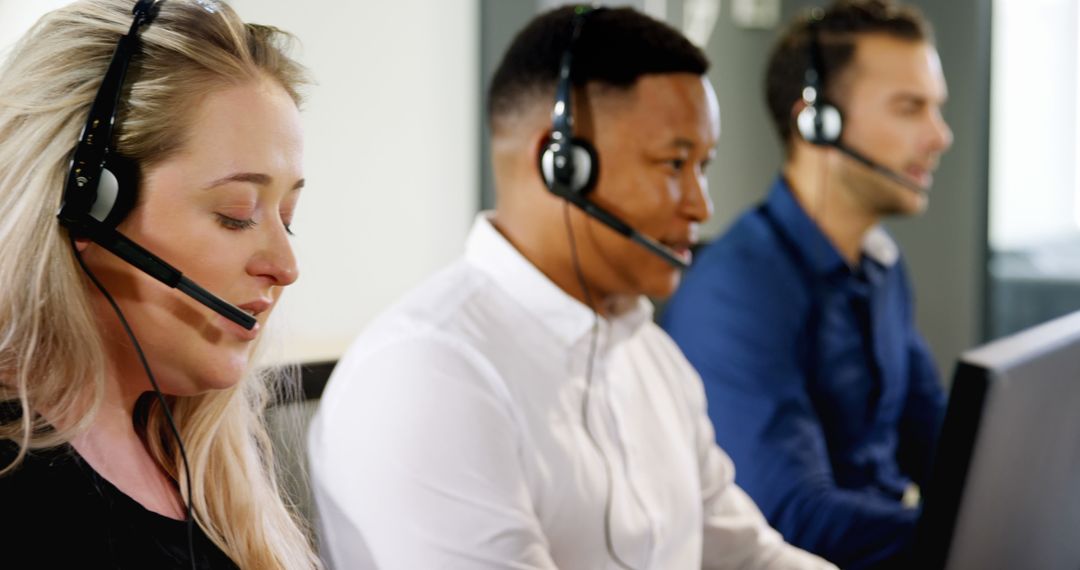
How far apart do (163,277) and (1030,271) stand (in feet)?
9.81

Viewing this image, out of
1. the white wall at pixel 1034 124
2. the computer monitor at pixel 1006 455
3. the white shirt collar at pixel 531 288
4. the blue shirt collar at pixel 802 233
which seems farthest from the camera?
the white wall at pixel 1034 124

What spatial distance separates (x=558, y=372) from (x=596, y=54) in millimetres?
398

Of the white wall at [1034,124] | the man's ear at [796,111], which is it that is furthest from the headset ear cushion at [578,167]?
the white wall at [1034,124]

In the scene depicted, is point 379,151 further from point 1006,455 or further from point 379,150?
→ point 1006,455

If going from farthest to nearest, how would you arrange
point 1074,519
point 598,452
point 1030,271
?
point 1030,271 → point 598,452 → point 1074,519

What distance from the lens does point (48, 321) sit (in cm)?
71

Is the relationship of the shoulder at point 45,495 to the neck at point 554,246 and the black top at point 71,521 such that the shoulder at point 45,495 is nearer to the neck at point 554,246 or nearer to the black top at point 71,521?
the black top at point 71,521

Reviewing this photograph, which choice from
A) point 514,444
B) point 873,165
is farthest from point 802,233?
point 514,444

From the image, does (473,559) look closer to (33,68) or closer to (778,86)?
(33,68)

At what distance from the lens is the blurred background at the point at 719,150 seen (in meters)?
1.86

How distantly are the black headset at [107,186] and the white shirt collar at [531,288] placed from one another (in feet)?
1.96

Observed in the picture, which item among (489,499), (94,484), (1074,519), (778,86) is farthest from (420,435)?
(778,86)

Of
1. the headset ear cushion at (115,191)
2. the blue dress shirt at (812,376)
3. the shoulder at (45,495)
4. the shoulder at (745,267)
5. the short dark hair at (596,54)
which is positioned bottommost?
the blue dress shirt at (812,376)

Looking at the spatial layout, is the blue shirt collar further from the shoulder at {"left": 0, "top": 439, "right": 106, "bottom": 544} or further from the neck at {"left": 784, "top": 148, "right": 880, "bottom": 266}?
the shoulder at {"left": 0, "top": 439, "right": 106, "bottom": 544}
